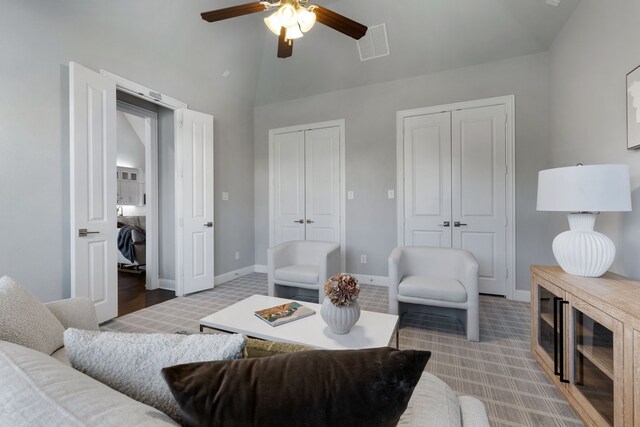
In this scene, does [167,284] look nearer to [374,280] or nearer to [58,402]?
[374,280]

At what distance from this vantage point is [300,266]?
321 centimetres

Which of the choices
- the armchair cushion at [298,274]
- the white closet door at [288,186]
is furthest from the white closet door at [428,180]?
the white closet door at [288,186]

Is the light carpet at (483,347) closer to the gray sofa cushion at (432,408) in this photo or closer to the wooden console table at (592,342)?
the wooden console table at (592,342)

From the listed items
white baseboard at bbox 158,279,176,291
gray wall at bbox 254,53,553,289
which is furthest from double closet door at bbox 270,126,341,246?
white baseboard at bbox 158,279,176,291

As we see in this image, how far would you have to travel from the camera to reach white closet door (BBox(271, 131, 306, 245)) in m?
4.38

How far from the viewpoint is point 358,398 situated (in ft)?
1.53

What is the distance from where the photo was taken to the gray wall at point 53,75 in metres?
2.08

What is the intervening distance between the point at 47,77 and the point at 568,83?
14.9 feet

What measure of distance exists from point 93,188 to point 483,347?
3.50m

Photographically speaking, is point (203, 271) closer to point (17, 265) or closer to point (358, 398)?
point (17, 265)

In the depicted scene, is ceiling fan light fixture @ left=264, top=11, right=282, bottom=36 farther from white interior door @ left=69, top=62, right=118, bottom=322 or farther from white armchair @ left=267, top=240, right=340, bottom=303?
white armchair @ left=267, top=240, right=340, bottom=303

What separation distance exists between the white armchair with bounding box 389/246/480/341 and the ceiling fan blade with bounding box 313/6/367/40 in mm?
1862

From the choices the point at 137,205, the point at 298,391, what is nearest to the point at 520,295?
the point at 298,391

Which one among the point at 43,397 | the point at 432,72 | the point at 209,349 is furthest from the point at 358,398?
the point at 432,72
